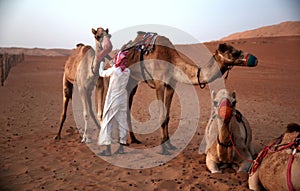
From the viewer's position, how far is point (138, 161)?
569 cm

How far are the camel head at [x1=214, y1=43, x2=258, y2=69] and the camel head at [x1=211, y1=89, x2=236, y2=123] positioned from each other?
1.07m

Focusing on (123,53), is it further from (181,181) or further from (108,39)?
(181,181)

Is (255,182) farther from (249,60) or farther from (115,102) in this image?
(115,102)

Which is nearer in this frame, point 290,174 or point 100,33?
point 290,174

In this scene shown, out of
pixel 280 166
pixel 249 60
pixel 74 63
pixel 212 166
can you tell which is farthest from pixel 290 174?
pixel 74 63

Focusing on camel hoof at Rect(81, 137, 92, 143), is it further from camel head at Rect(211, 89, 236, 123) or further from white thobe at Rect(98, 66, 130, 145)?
camel head at Rect(211, 89, 236, 123)

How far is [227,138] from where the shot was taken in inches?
175

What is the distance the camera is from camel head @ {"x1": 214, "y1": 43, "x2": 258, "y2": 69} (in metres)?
5.30

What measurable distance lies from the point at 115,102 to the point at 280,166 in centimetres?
317

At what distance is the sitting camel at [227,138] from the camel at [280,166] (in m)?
0.50

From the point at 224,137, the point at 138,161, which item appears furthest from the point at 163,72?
the point at 224,137

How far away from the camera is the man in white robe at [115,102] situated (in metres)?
5.76

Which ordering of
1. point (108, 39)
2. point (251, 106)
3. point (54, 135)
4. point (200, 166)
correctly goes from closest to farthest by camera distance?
point (200, 166)
point (108, 39)
point (54, 135)
point (251, 106)

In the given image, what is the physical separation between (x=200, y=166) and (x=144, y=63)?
237cm
